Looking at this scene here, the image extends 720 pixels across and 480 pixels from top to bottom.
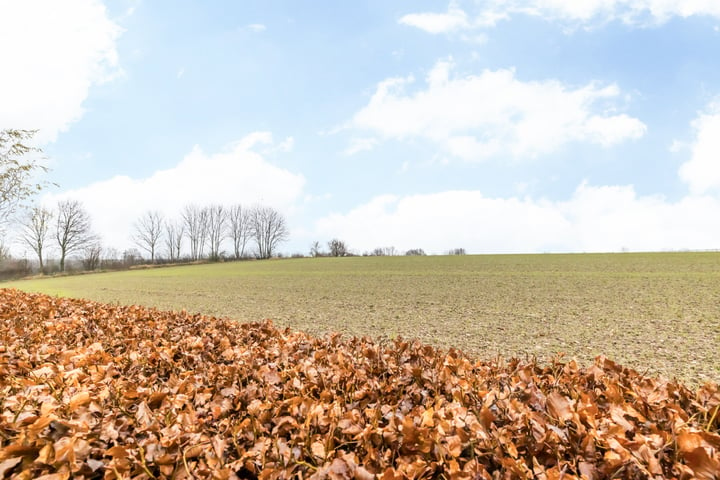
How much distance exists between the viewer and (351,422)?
5.62ft

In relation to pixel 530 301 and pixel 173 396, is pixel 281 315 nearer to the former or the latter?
pixel 530 301

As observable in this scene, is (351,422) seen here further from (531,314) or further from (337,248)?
(337,248)

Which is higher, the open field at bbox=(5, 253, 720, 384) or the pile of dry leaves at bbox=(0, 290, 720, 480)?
the pile of dry leaves at bbox=(0, 290, 720, 480)

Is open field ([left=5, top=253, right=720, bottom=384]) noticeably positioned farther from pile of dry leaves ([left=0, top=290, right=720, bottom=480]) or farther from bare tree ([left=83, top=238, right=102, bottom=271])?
bare tree ([left=83, top=238, right=102, bottom=271])

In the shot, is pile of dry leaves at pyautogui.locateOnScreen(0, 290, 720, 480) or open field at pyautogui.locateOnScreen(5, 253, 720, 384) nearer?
pile of dry leaves at pyautogui.locateOnScreen(0, 290, 720, 480)

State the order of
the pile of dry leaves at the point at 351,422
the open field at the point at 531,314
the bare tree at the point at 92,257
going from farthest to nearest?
1. the bare tree at the point at 92,257
2. the open field at the point at 531,314
3. the pile of dry leaves at the point at 351,422

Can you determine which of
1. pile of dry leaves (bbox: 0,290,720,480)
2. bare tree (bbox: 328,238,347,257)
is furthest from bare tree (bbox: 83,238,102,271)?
pile of dry leaves (bbox: 0,290,720,480)

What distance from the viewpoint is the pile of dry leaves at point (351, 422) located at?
1.44m

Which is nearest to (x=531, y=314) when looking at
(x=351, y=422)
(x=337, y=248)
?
(x=351, y=422)

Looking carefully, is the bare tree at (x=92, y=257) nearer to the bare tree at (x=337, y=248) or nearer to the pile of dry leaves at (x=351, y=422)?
the bare tree at (x=337, y=248)

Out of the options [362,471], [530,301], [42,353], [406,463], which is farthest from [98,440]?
[530,301]

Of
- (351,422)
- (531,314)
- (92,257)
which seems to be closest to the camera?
(351,422)

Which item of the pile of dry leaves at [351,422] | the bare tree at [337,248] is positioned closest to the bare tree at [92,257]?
the bare tree at [337,248]

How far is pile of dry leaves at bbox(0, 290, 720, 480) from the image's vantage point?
4.74 ft
